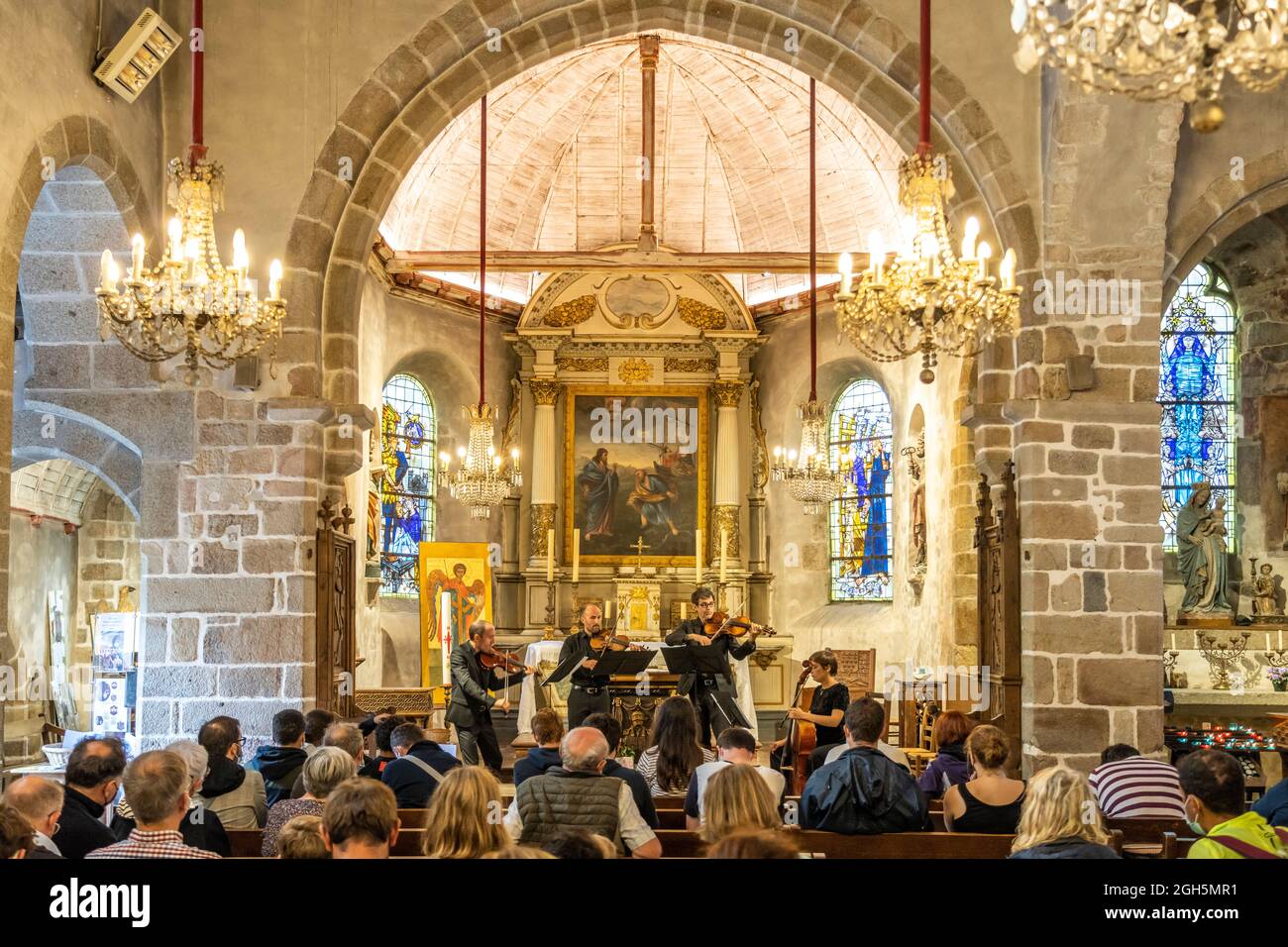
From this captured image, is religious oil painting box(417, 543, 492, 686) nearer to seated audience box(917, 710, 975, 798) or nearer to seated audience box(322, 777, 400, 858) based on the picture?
seated audience box(917, 710, 975, 798)

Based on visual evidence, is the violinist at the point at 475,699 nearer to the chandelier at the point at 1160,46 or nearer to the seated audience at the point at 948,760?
the seated audience at the point at 948,760

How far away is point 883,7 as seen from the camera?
9.52 metres

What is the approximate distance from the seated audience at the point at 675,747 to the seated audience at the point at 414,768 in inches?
34.4

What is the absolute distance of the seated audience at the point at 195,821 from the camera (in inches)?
189

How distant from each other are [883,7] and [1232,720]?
705cm

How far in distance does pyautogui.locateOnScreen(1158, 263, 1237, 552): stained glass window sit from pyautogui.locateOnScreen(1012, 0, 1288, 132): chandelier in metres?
10.2

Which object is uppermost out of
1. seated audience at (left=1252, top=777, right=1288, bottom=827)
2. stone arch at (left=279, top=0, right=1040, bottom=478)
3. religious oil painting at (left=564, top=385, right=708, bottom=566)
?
stone arch at (left=279, top=0, right=1040, bottom=478)

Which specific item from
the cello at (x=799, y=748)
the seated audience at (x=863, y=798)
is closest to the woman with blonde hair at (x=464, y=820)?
the seated audience at (x=863, y=798)

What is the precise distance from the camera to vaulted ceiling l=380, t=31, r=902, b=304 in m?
16.2

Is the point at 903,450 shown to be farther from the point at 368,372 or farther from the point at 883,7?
the point at 883,7

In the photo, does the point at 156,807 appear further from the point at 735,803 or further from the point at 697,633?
the point at 697,633

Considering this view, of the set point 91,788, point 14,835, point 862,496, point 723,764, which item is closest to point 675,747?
point 723,764

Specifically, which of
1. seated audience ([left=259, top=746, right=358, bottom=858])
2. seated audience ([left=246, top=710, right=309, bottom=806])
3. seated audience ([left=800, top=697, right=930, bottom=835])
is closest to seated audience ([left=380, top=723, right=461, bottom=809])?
seated audience ([left=246, top=710, right=309, bottom=806])
